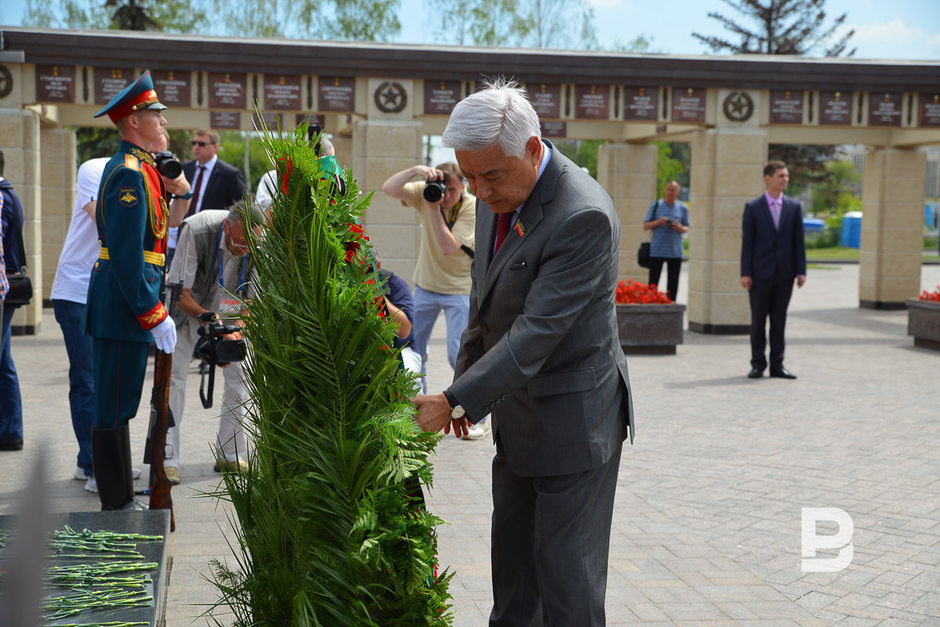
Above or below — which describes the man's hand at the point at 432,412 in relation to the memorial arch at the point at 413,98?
below

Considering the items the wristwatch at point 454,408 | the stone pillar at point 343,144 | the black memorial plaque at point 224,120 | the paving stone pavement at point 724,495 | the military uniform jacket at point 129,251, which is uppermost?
the black memorial plaque at point 224,120

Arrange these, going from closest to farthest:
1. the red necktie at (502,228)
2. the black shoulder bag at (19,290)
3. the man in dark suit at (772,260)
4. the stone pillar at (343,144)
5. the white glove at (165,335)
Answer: the red necktie at (502,228)
the white glove at (165,335)
the black shoulder bag at (19,290)
the man in dark suit at (772,260)
the stone pillar at (343,144)

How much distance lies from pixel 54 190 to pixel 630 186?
10.3m

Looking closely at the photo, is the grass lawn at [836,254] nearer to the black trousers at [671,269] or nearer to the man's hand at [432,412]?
the black trousers at [671,269]

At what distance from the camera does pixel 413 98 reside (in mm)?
14398

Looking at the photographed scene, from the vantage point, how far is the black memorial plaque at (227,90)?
13.9m

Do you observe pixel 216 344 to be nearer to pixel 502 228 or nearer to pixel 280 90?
pixel 502 228

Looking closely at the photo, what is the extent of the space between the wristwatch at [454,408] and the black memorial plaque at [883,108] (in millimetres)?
14806

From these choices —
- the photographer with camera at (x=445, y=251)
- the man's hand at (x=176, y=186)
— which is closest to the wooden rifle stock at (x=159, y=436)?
the man's hand at (x=176, y=186)

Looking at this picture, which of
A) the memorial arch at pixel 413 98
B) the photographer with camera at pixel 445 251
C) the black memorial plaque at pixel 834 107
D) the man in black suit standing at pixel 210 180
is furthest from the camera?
the black memorial plaque at pixel 834 107

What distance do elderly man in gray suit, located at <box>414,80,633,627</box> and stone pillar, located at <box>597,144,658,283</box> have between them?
637 inches

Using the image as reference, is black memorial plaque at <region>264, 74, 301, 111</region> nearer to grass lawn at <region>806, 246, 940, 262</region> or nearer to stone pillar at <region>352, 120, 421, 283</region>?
stone pillar at <region>352, 120, 421, 283</region>

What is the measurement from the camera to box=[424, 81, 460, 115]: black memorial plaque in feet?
47.3

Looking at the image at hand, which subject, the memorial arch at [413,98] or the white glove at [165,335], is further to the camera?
the memorial arch at [413,98]
